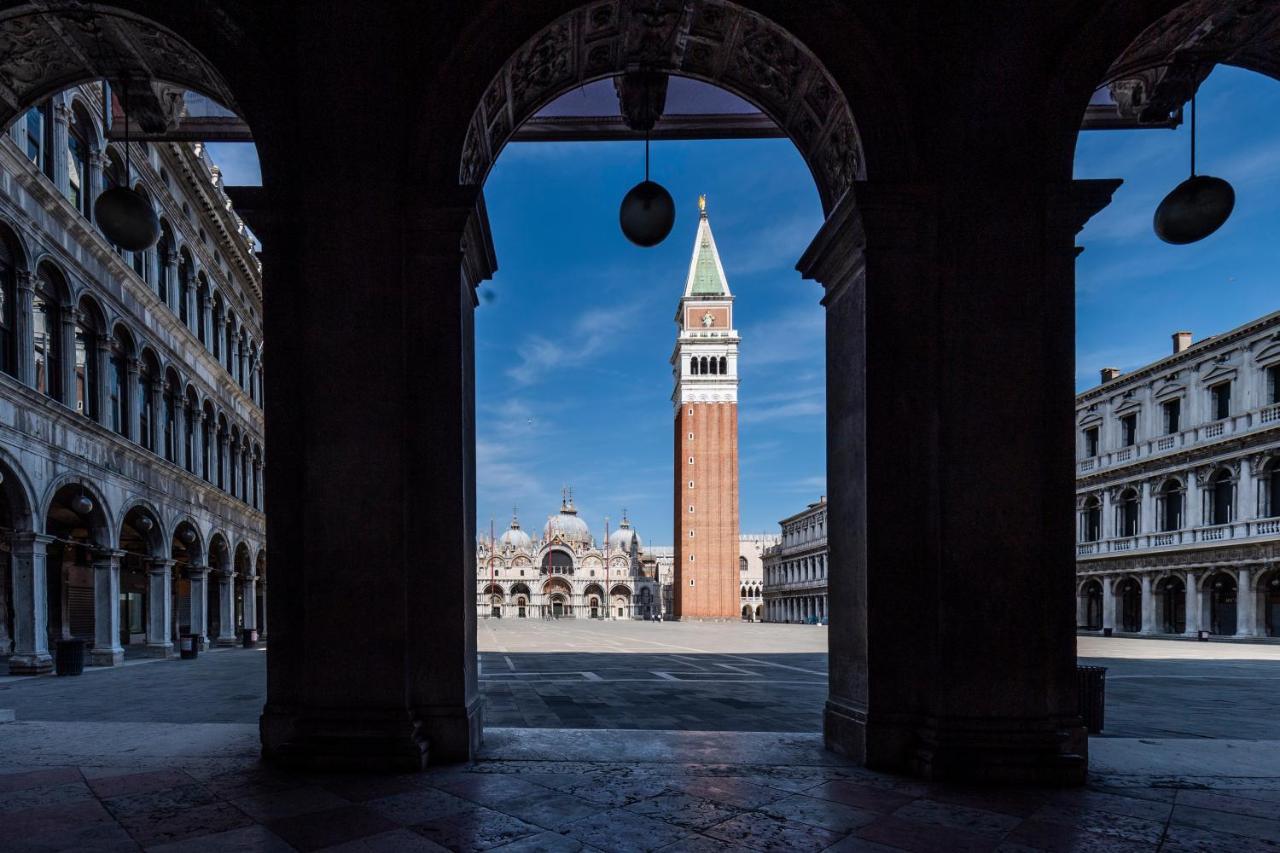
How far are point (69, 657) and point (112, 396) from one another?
682cm

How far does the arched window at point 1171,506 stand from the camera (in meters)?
36.2

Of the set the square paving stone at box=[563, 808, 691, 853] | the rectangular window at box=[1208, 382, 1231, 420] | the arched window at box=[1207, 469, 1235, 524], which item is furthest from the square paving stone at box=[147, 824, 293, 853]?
the rectangular window at box=[1208, 382, 1231, 420]

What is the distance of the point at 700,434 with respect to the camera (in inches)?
3376

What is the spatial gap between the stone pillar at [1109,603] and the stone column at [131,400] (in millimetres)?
43897

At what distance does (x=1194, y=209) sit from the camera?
6.18 metres

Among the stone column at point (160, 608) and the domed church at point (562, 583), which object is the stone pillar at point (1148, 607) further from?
the domed church at point (562, 583)

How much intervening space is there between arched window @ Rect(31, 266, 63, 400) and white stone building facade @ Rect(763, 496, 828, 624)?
60150mm

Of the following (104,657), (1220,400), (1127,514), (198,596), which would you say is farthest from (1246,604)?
(104,657)

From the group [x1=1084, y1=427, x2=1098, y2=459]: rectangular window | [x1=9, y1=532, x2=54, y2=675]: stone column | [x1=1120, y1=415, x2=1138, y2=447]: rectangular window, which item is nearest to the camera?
[x1=9, y1=532, x2=54, y2=675]: stone column

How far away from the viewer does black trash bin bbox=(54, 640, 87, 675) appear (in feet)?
54.1

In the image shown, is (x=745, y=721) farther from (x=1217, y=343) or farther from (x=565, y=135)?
(x=1217, y=343)

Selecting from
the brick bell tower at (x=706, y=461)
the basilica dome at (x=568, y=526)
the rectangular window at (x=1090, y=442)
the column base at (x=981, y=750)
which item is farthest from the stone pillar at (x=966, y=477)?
the basilica dome at (x=568, y=526)

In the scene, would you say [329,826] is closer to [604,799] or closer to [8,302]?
[604,799]

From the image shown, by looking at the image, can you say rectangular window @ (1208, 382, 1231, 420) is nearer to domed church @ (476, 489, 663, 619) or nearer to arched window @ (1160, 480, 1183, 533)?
arched window @ (1160, 480, 1183, 533)
